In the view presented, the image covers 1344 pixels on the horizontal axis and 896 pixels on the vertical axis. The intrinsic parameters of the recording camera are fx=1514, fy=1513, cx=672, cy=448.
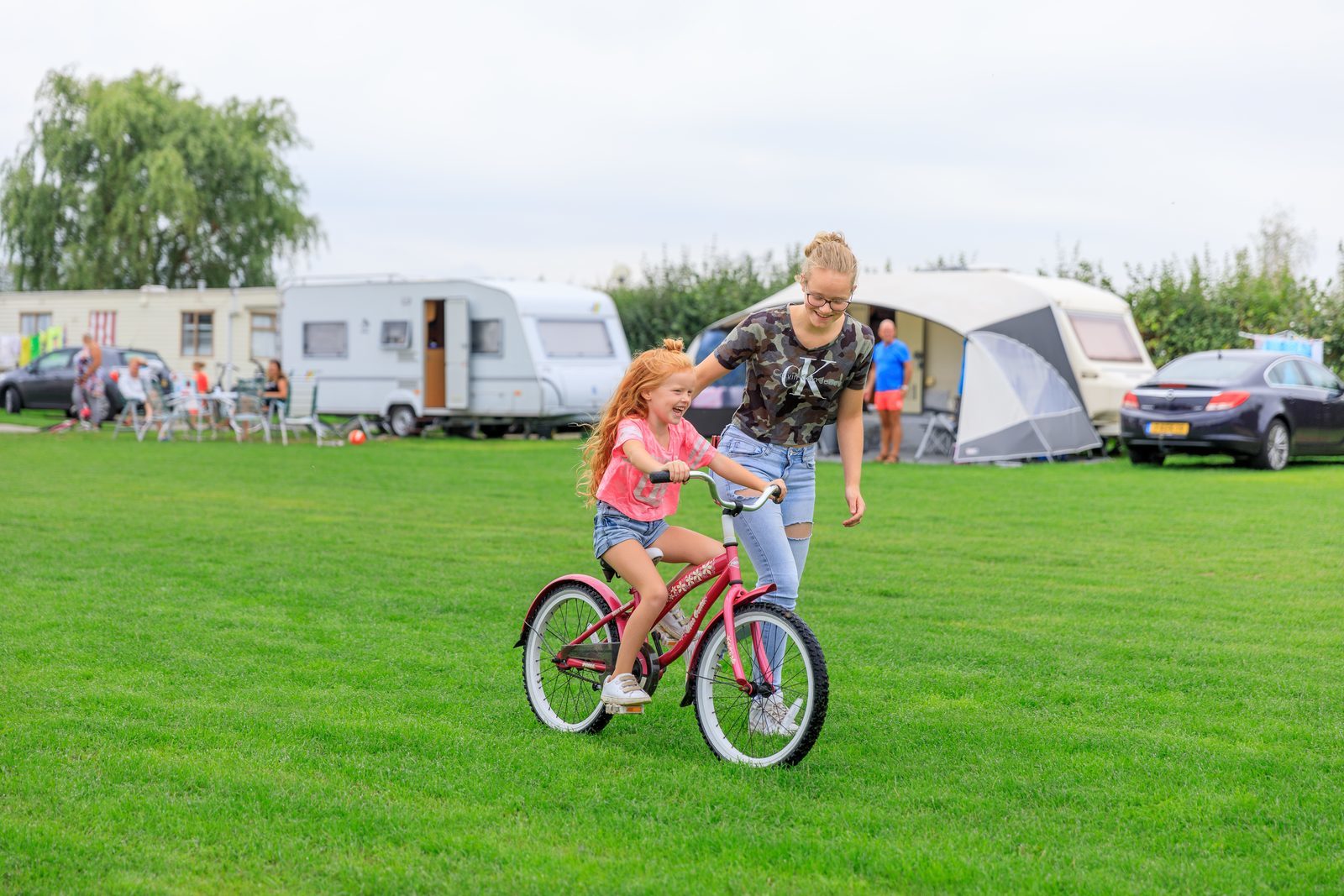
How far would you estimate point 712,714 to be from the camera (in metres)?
4.87

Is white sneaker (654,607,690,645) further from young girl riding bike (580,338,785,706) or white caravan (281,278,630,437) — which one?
white caravan (281,278,630,437)

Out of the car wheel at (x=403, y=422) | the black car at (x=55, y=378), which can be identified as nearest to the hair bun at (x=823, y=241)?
the car wheel at (x=403, y=422)

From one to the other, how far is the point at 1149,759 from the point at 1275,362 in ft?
47.7

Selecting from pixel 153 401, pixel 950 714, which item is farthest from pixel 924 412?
pixel 950 714

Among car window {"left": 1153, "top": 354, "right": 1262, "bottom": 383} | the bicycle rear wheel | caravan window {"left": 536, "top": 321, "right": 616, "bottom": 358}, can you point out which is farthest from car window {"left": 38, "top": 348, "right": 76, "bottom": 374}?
the bicycle rear wheel

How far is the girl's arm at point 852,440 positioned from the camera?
16.8 feet

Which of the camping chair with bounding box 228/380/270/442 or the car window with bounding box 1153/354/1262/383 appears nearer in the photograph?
the car window with bounding box 1153/354/1262/383

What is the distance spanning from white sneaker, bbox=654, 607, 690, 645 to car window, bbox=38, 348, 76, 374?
85.2 feet

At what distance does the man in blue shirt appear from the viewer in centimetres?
1831

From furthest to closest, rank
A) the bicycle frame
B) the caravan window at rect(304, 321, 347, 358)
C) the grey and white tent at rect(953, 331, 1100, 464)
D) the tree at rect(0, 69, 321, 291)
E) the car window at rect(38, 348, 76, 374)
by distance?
the tree at rect(0, 69, 321, 291) → the car window at rect(38, 348, 76, 374) → the caravan window at rect(304, 321, 347, 358) → the grey and white tent at rect(953, 331, 1100, 464) → the bicycle frame

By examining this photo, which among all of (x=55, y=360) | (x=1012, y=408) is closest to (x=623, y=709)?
(x=1012, y=408)

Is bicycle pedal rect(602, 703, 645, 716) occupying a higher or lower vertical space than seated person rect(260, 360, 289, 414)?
lower

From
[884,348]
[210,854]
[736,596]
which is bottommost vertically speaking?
[210,854]

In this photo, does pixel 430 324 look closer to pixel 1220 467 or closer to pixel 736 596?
pixel 1220 467
